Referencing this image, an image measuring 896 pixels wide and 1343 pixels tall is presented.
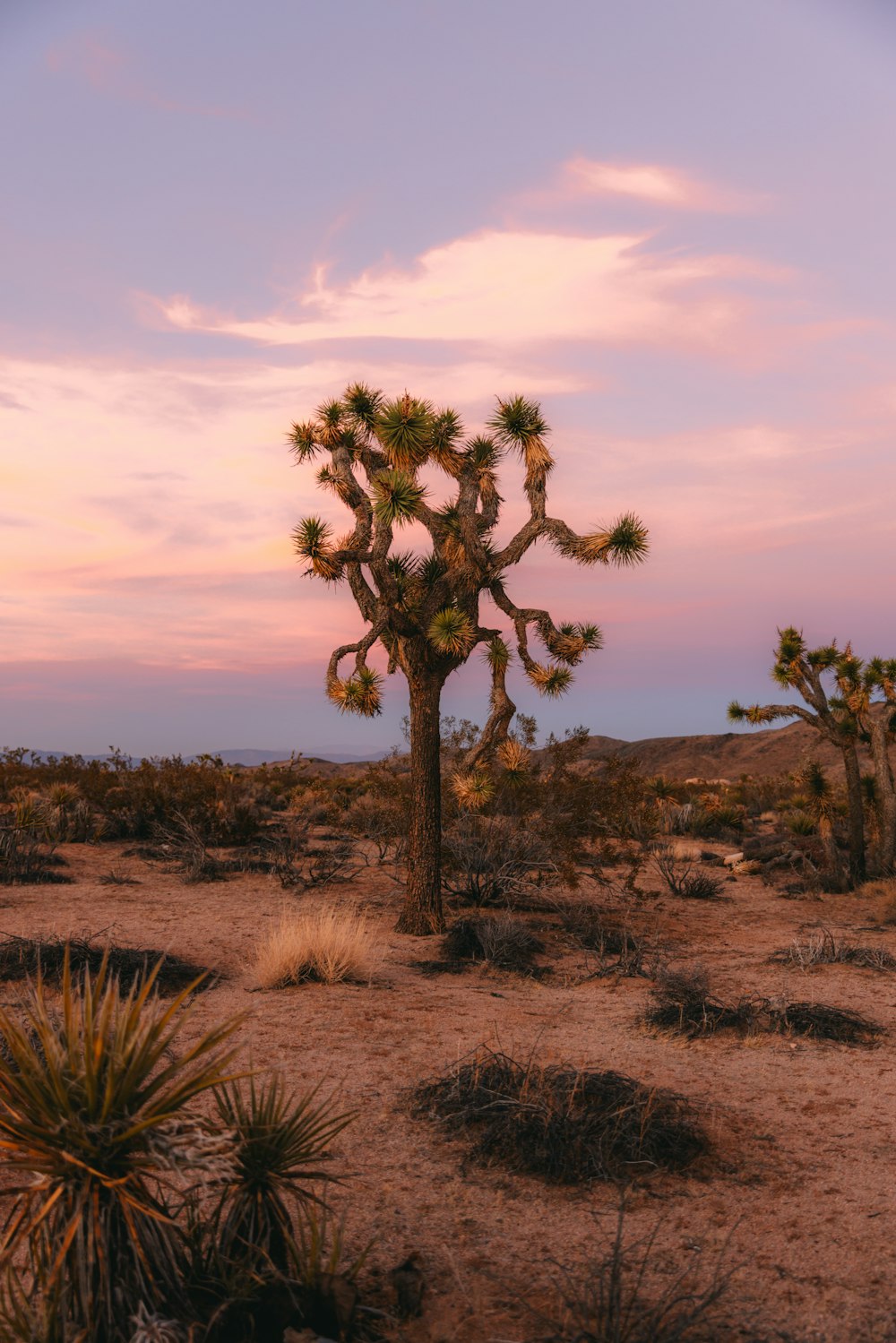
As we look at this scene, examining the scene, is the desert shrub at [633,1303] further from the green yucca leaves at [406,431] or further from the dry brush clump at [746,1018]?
the green yucca leaves at [406,431]

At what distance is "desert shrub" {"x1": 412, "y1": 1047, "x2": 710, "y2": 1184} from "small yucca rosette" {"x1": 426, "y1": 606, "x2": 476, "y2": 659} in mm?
6085

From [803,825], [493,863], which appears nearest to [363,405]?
[493,863]

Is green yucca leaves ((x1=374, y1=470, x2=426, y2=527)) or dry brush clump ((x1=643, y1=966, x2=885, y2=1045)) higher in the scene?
green yucca leaves ((x1=374, y1=470, x2=426, y2=527))

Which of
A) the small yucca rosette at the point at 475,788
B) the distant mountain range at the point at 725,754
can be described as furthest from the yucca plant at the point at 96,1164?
the distant mountain range at the point at 725,754

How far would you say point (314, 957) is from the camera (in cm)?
928

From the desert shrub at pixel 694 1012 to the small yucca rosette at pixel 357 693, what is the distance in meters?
5.49

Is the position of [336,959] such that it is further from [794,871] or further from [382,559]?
[794,871]

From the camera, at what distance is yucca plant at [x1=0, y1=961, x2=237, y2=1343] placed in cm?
281

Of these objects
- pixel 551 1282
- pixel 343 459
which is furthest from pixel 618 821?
pixel 551 1282

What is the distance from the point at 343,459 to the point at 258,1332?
424 inches

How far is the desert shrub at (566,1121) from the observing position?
16.8ft

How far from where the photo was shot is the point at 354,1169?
5.16 metres

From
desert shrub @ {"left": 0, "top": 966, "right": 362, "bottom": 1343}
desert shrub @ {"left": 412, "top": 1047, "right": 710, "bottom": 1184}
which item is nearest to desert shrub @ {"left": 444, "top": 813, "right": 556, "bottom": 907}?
desert shrub @ {"left": 412, "top": 1047, "right": 710, "bottom": 1184}

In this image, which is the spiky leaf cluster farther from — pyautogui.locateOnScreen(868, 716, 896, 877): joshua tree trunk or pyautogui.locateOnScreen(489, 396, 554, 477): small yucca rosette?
pyautogui.locateOnScreen(868, 716, 896, 877): joshua tree trunk
